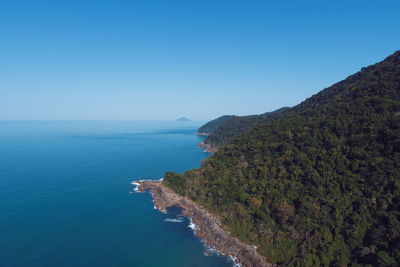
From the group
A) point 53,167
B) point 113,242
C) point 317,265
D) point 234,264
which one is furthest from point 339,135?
point 53,167

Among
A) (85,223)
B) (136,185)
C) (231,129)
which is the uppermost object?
(231,129)

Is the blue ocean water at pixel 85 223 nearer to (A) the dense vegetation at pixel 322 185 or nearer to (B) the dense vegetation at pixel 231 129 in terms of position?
(A) the dense vegetation at pixel 322 185

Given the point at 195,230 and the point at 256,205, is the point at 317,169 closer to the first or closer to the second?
the point at 256,205

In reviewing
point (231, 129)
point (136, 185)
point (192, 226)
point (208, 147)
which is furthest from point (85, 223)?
point (231, 129)

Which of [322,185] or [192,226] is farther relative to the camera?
[192,226]

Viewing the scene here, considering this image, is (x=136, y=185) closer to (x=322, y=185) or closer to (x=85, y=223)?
(x=85, y=223)

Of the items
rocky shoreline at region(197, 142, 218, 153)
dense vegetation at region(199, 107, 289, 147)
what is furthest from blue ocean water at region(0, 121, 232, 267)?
dense vegetation at region(199, 107, 289, 147)
